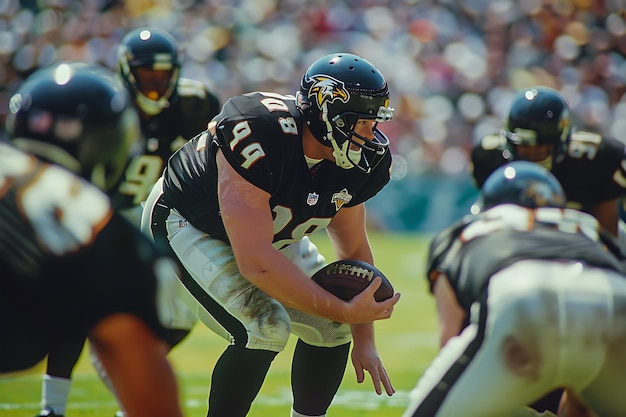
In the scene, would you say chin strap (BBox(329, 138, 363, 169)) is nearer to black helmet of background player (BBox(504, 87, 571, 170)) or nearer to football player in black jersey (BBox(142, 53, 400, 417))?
football player in black jersey (BBox(142, 53, 400, 417))

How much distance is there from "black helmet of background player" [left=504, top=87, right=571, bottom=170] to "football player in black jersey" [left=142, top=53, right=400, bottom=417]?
43.7 inches

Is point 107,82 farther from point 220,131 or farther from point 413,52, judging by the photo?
point 413,52

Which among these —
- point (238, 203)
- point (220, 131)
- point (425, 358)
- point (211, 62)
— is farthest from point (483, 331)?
point (211, 62)

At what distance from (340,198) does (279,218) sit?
28cm

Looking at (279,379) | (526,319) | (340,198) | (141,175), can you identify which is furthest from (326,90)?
(279,379)

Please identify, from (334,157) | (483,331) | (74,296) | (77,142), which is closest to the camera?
(74,296)

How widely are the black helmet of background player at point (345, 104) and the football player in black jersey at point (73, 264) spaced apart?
1608 mm

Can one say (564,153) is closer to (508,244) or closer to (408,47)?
(508,244)

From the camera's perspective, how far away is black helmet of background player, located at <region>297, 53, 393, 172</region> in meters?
3.92

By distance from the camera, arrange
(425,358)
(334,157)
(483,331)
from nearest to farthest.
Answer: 1. (483,331)
2. (334,157)
3. (425,358)

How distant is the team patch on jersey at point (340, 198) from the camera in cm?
410

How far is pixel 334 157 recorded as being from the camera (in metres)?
4.03

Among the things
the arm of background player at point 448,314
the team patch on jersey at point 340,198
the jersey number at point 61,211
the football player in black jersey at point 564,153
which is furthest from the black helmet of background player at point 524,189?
the football player in black jersey at point 564,153

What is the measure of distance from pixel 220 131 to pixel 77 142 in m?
1.47
